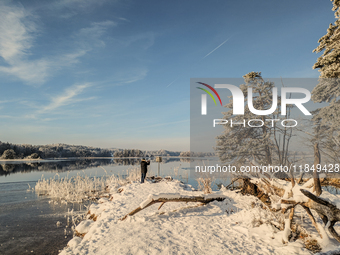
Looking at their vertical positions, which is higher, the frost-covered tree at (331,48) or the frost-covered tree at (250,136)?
the frost-covered tree at (331,48)

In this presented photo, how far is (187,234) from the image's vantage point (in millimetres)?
4094

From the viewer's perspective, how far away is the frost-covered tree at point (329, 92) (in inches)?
315

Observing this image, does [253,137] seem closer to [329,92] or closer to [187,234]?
[329,92]

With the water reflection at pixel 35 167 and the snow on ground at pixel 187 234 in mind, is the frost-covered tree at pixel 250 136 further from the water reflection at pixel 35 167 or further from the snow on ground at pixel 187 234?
the water reflection at pixel 35 167

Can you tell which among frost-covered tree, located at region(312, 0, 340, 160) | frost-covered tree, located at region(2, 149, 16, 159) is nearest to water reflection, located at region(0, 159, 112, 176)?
frost-covered tree, located at region(2, 149, 16, 159)

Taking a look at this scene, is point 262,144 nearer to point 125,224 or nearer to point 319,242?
point 319,242

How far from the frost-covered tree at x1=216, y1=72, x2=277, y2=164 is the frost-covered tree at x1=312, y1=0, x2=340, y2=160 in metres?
2.63

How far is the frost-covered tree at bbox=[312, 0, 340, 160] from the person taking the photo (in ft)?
26.3

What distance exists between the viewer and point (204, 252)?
338 centimetres

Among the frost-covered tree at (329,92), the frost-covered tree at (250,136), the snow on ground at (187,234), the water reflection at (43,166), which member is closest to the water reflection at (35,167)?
the water reflection at (43,166)

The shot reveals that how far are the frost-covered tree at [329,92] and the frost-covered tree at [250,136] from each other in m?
2.63

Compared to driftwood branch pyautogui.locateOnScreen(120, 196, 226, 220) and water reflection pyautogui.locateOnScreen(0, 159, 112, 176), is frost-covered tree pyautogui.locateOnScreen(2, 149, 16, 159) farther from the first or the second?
driftwood branch pyautogui.locateOnScreen(120, 196, 226, 220)

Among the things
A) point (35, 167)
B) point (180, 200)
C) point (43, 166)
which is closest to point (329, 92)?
point (180, 200)

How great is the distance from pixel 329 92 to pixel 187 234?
9741 mm
